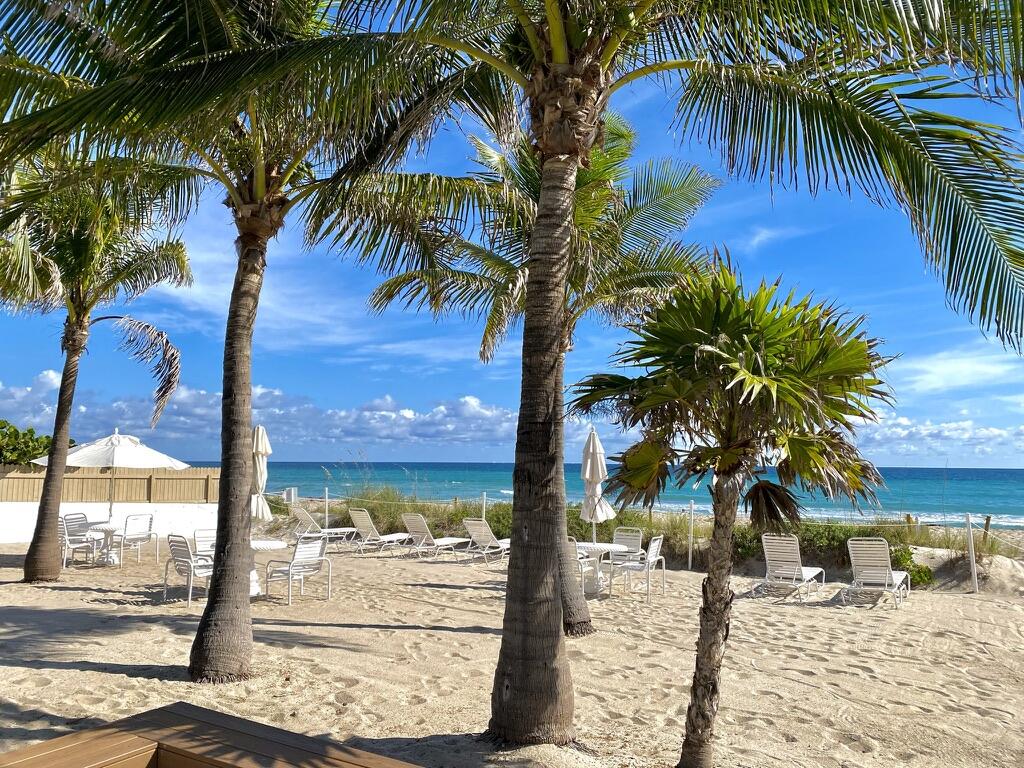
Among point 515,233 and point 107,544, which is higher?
point 515,233

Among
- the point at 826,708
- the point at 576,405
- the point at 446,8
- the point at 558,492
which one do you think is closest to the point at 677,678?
the point at 826,708

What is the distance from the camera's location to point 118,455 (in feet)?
43.9

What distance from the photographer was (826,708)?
575 centimetres

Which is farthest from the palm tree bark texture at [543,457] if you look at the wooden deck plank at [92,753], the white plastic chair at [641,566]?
the white plastic chair at [641,566]

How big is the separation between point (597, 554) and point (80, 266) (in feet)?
Answer: 26.7

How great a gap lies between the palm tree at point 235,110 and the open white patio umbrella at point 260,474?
17.9 ft

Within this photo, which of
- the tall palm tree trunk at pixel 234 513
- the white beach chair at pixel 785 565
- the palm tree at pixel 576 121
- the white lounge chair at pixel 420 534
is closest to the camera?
the palm tree at pixel 576 121

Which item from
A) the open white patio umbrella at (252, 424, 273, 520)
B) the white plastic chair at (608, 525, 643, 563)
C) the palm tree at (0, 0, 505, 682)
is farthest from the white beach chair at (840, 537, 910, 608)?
the open white patio umbrella at (252, 424, 273, 520)

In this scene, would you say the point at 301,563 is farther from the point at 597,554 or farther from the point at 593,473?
the point at 593,473

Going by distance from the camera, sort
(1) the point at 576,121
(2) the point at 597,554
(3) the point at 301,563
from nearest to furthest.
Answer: (1) the point at 576,121
(3) the point at 301,563
(2) the point at 597,554

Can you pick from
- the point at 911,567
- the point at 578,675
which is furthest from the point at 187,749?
the point at 911,567

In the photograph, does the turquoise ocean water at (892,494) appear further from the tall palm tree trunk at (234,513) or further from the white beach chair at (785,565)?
the tall palm tree trunk at (234,513)

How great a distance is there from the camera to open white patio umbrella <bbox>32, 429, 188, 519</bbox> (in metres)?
13.3

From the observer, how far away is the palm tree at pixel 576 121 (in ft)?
14.1
